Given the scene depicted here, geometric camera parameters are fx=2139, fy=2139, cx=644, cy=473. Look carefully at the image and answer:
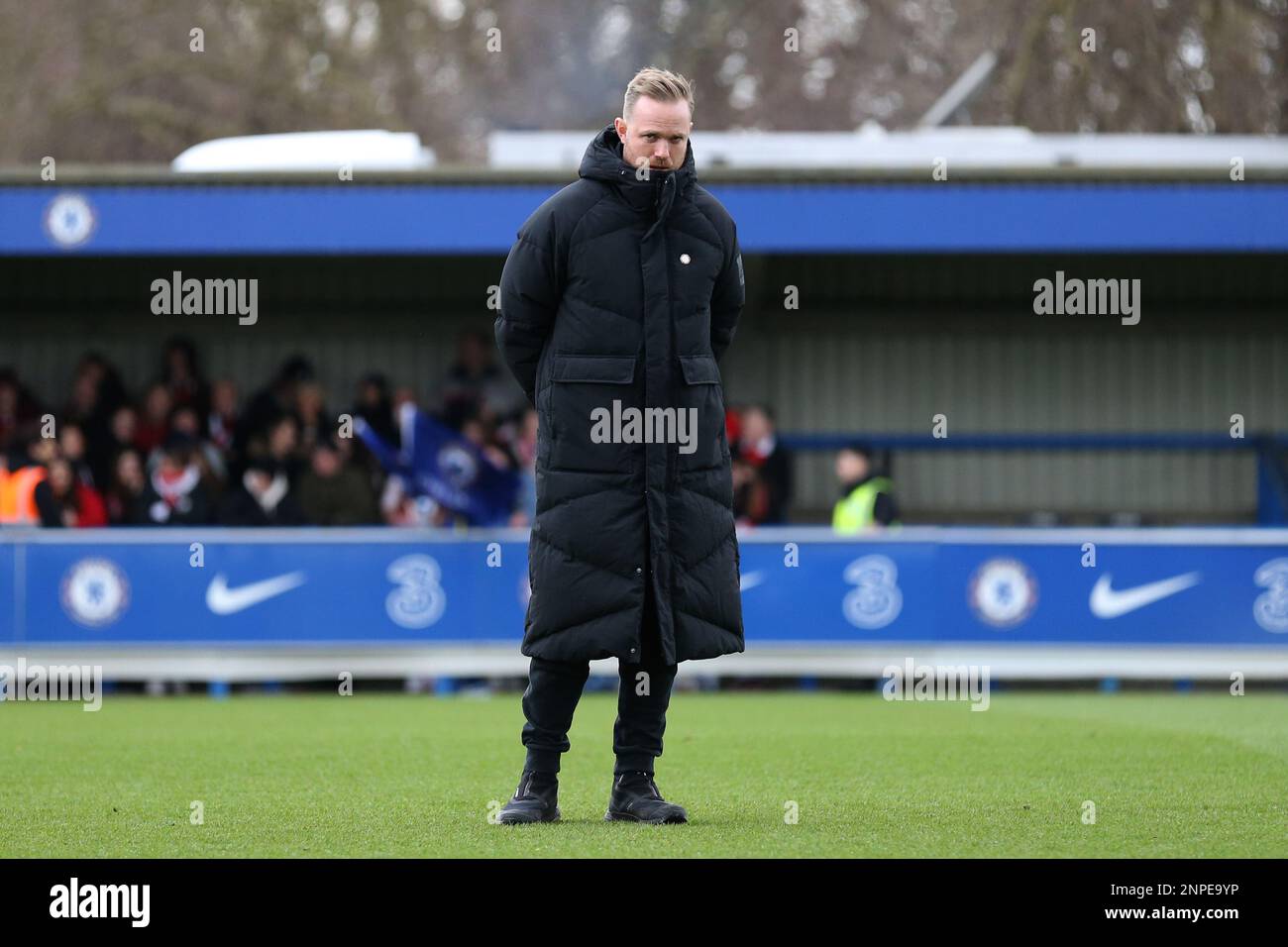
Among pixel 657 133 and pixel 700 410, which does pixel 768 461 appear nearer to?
pixel 700 410

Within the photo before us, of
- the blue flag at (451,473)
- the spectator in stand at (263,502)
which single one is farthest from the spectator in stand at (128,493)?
the blue flag at (451,473)

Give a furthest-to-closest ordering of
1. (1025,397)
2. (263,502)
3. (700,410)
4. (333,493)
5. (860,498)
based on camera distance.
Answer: (1025,397) → (333,493) → (263,502) → (860,498) → (700,410)

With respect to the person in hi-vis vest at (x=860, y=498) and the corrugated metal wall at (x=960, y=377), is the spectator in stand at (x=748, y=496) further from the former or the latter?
the corrugated metal wall at (x=960, y=377)

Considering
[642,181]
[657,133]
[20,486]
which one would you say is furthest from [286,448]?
[657,133]

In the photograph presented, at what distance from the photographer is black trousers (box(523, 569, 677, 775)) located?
5.91 meters

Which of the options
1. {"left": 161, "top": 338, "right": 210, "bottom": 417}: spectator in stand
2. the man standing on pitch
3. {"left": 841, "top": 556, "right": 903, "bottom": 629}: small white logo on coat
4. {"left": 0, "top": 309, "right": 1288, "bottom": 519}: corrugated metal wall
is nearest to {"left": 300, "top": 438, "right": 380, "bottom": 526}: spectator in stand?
{"left": 161, "top": 338, "right": 210, "bottom": 417}: spectator in stand

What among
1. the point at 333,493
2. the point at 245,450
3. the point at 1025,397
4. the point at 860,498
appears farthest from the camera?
the point at 1025,397

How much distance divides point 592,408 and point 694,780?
209cm

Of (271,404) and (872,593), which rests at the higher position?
(271,404)

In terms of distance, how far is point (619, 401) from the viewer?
576 centimetres

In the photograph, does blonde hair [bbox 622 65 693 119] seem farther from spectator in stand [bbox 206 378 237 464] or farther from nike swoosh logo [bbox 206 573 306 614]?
spectator in stand [bbox 206 378 237 464]

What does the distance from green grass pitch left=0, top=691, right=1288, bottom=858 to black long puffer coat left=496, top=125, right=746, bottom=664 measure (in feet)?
1.94
